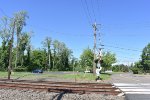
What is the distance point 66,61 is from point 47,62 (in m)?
11.6

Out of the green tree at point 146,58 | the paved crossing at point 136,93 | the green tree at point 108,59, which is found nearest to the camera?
the paved crossing at point 136,93

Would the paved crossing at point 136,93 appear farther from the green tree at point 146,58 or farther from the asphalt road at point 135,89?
the green tree at point 146,58

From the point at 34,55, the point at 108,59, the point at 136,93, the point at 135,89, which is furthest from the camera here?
the point at 34,55

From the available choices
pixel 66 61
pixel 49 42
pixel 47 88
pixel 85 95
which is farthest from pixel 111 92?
pixel 66 61

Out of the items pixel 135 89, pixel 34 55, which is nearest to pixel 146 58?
pixel 34 55

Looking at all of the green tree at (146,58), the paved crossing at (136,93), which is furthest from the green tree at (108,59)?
the green tree at (146,58)

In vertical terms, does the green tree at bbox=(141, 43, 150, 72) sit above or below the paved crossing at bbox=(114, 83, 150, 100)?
above

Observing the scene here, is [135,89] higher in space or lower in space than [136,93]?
higher

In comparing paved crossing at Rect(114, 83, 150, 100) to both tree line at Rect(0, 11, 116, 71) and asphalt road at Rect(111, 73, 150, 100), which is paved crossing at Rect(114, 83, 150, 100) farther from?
tree line at Rect(0, 11, 116, 71)

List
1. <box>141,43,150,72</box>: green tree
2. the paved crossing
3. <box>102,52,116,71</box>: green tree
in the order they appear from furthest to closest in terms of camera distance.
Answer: <box>141,43,150,72</box>: green tree, <box>102,52,116,71</box>: green tree, the paved crossing

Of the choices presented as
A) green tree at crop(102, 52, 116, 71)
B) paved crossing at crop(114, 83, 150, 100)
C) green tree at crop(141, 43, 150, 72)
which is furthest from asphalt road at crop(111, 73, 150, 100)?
green tree at crop(141, 43, 150, 72)

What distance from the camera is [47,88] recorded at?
68.6 ft

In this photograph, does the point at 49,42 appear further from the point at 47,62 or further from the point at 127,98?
the point at 127,98

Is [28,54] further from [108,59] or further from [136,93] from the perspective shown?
[136,93]
